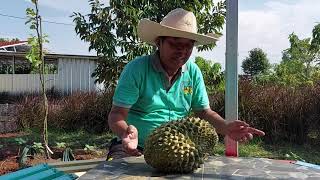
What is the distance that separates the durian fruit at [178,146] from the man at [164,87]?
54 centimetres

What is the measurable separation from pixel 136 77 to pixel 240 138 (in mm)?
707

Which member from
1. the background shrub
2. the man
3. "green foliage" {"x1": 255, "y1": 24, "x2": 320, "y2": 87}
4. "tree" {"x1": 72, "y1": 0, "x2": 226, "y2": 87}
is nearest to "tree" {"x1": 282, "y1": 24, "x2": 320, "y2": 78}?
"green foliage" {"x1": 255, "y1": 24, "x2": 320, "y2": 87}

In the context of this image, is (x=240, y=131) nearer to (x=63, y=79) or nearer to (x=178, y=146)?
(x=178, y=146)

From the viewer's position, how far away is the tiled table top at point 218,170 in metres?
2.04

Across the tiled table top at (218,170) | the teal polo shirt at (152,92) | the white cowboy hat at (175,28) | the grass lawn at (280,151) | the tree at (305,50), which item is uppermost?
the tree at (305,50)

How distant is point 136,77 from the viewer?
2.81m

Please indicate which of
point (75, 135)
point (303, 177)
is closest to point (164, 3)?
point (75, 135)

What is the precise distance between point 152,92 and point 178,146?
3.06 ft

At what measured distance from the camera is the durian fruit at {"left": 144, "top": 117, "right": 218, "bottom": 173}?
1.98m

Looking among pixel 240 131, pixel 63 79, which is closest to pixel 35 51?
pixel 240 131

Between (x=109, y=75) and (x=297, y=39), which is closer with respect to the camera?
(x=109, y=75)

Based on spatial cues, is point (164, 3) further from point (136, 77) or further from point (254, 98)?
point (136, 77)

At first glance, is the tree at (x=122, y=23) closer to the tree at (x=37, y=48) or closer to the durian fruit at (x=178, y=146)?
the tree at (x=37, y=48)

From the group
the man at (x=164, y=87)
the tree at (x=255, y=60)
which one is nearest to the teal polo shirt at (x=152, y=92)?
the man at (x=164, y=87)
